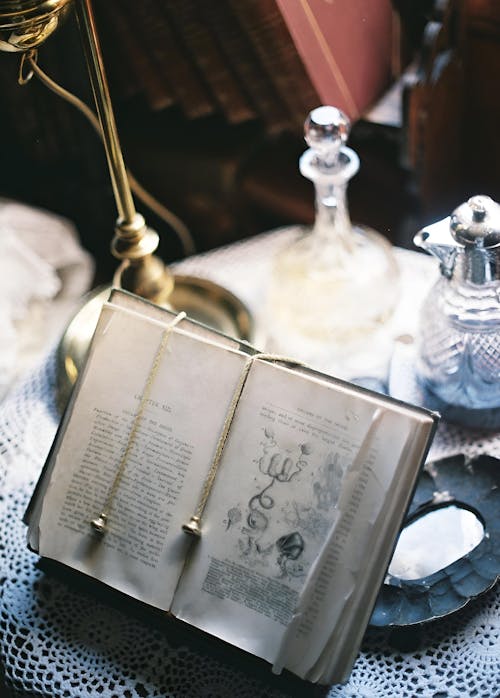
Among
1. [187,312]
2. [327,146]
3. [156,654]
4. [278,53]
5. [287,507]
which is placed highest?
[278,53]

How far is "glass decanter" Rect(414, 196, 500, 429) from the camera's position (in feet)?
2.57

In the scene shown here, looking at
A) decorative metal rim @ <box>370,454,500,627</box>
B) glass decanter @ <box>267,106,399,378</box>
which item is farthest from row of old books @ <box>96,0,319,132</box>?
decorative metal rim @ <box>370,454,500,627</box>

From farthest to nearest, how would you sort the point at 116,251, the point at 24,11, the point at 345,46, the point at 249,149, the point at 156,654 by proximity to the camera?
1. the point at 249,149
2. the point at 345,46
3. the point at 116,251
4. the point at 156,654
5. the point at 24,11

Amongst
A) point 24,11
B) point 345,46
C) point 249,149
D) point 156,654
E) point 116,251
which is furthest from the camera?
point 249,149

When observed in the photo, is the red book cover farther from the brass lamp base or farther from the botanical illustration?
the botanical illustration

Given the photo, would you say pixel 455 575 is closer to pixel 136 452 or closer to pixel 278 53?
pixel 136 452

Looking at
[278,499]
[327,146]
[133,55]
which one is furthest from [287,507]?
[133,55]

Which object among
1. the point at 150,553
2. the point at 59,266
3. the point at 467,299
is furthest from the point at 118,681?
the point at 59,266

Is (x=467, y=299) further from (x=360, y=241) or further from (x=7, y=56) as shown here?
(x=7, y=56)

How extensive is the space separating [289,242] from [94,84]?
15.2 inches

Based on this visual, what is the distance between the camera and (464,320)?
85 cm

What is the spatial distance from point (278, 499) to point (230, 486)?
43 millimetres

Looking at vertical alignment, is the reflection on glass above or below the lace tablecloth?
above

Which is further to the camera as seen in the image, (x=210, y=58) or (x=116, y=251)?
(x=210, y=58)
